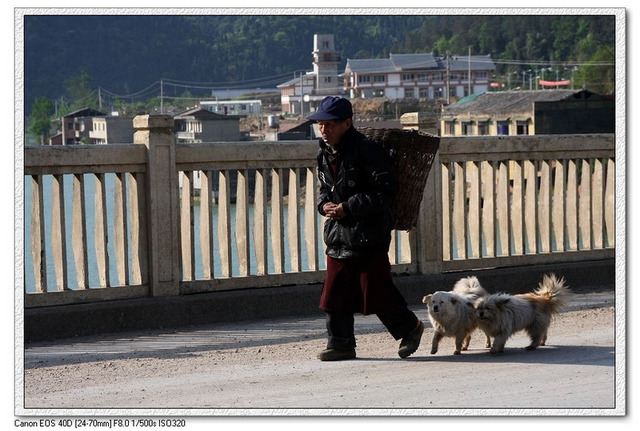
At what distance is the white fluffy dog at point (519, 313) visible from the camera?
7.49 meters

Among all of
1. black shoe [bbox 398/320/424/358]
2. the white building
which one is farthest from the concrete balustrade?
the white building

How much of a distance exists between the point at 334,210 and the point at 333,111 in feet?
2.13

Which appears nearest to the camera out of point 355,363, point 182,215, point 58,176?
point 355,363

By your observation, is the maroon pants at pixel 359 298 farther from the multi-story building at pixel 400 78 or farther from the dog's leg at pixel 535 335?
the multi-story building at pixel 400 78

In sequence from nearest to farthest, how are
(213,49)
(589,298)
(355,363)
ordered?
(355,363) < (589,298) < (213,49)

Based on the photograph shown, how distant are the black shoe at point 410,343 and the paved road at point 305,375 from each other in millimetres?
56

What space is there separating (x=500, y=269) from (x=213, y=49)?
52.0 meters

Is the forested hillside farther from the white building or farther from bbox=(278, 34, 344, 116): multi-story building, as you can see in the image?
the white building

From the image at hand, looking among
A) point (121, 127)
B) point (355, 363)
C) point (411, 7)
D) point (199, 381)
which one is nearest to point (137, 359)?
point (199, 381)

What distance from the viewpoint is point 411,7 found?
698 cm

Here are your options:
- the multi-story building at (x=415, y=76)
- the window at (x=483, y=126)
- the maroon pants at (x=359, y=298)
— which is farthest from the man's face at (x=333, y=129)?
the multi-story building at (x=415, y=76)

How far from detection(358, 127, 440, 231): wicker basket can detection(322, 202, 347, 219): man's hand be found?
0.56m

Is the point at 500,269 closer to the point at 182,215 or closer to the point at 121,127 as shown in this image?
the point at 182,215

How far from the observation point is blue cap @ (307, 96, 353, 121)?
275 inches
